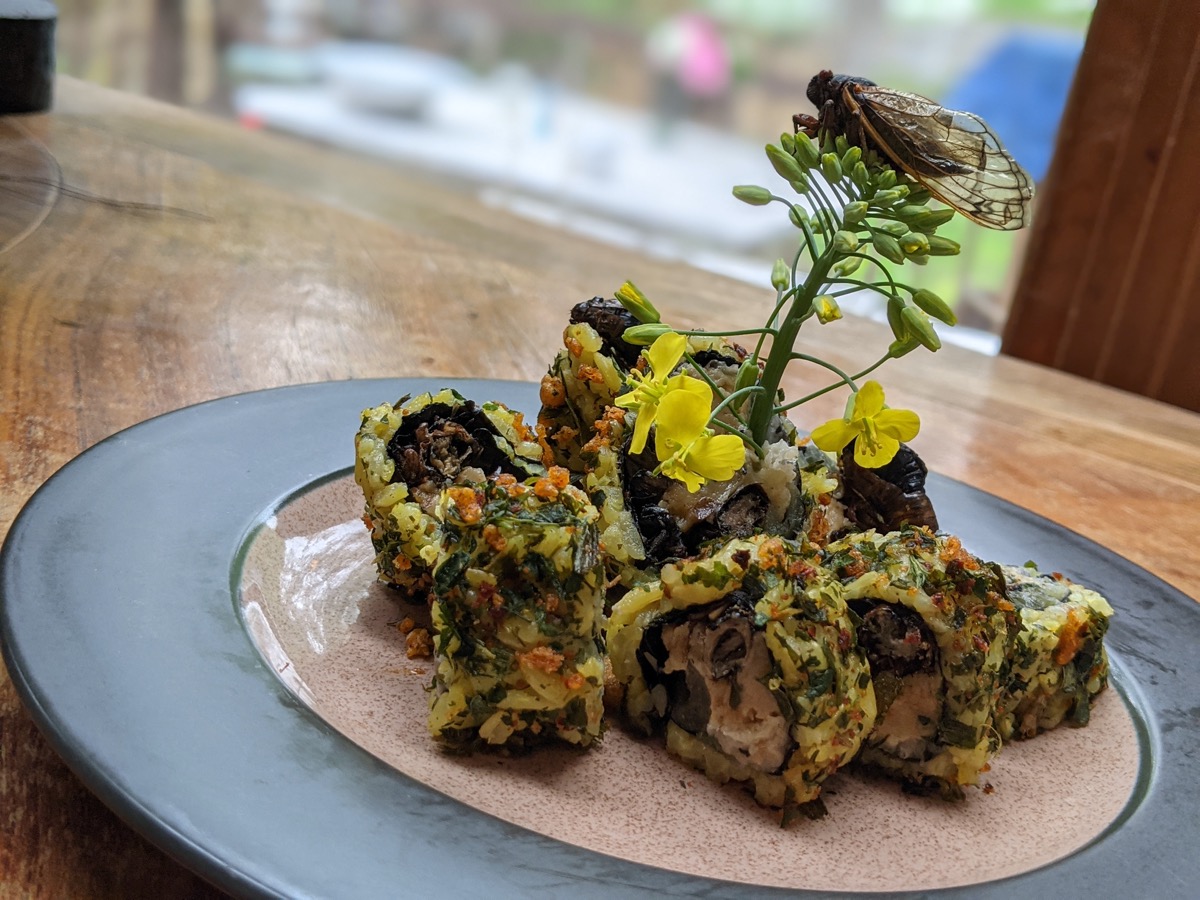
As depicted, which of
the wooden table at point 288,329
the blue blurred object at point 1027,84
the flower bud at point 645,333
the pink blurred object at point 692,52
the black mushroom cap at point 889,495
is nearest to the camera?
the flower bud at point 645,333

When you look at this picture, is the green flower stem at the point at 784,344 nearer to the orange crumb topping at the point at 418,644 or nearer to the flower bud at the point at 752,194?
the flower bud at the point at 752,194

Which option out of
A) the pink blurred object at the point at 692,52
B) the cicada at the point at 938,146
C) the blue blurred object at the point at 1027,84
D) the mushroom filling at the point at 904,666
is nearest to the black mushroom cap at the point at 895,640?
the mushroom filling at the point at 904,666

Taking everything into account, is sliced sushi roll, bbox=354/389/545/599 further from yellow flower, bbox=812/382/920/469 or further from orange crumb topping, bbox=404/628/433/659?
yellow flower, bbox=812/382/920/469

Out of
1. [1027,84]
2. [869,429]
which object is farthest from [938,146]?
[1027,84]

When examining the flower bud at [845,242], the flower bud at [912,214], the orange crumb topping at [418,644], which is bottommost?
the orange crumb topping at [418,644]

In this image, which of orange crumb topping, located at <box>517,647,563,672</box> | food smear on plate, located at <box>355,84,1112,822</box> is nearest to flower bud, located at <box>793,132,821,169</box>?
food smear on plate, located at <box>355,84,1112,822</box>

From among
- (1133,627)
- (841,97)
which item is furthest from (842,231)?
(1133,627)

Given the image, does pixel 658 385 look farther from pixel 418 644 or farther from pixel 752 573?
pixel 418 644
